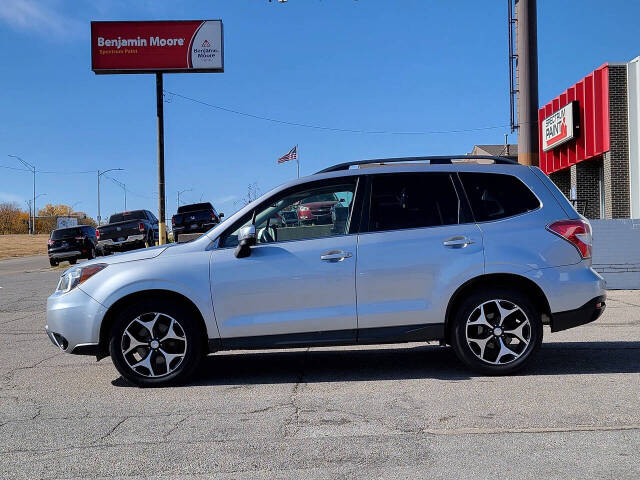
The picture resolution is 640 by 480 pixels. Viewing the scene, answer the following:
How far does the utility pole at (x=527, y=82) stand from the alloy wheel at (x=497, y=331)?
1941cm

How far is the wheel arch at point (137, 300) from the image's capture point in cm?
595

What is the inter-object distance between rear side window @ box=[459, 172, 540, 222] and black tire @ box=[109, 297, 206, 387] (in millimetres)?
2756

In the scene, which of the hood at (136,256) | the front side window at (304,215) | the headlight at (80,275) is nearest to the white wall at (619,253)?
the front side window at (304,215)

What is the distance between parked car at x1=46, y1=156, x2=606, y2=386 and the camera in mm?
5891

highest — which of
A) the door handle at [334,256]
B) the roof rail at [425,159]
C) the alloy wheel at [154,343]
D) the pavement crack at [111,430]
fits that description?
the roof rail at [425,159]

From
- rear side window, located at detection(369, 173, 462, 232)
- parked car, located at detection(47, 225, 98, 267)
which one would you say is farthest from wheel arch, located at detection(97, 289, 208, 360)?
parked car, located at detection(47, 225, 98, 267)

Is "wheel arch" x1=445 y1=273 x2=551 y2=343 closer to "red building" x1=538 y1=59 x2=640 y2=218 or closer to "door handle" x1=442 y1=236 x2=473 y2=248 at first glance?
"door handle" x1=442 y1=236 x2=473 y2=248

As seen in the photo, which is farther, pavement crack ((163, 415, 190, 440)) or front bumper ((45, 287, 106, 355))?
front bumper ((45, 287, 106, 355))

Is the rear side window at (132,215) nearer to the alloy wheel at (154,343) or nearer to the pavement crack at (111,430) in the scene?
the alloy wheel at (154,343)

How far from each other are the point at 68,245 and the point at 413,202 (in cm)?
2719

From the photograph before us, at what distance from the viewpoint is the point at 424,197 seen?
20.3 feet

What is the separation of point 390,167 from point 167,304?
2.39 metres

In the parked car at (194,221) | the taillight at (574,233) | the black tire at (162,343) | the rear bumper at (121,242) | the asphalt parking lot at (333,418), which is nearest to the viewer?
the asphalt parking lot at (333,418)

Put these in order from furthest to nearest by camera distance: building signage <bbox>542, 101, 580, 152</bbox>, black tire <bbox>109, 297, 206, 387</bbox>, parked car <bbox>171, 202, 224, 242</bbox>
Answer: parked car <bbox>171, 202, 224, 242</bbox> → building signage <bbox>542, 101, 580, 152</bbox> → black tire <bbox>109, 297, 206, 387</bbox>
